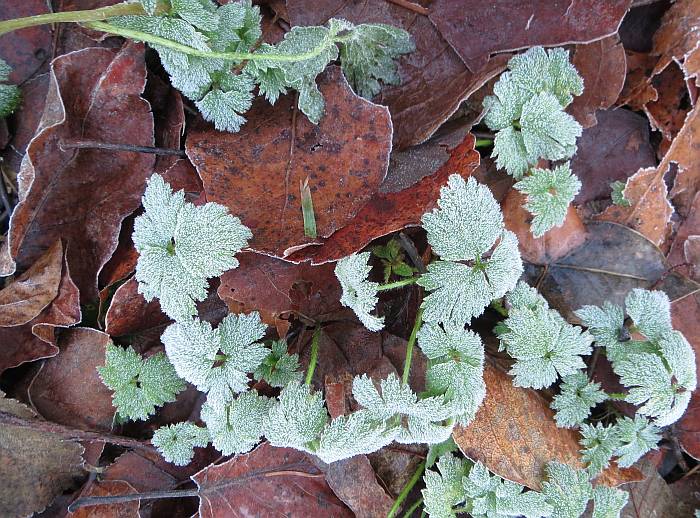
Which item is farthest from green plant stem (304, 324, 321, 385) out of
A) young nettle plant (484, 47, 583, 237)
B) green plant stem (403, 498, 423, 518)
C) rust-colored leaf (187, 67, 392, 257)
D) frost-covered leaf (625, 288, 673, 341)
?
frost-covered leaf (625, 288, 673, 341)

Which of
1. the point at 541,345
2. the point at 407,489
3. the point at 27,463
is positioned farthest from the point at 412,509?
the point at 27,463

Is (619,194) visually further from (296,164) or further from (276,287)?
(276,287)

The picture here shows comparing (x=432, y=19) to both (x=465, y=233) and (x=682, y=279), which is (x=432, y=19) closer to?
(x=465, y=233)

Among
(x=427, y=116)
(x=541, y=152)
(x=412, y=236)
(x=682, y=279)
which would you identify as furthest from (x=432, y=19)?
(x=682, y=279)

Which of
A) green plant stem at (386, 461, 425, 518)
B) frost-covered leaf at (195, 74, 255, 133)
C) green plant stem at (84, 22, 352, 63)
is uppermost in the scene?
green plant stem at (84, 22, 352, 63)

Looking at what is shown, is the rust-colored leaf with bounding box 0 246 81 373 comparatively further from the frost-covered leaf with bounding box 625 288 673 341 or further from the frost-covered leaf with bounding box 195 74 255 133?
the frost-covered leaf with bounding box 625 288 673 341

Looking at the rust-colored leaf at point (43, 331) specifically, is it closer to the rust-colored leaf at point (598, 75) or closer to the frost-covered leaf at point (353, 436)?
the frost-covered leaf at point (353, 436)
